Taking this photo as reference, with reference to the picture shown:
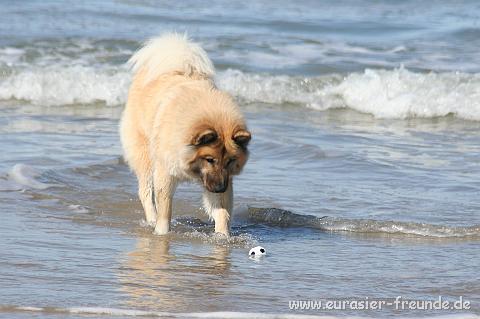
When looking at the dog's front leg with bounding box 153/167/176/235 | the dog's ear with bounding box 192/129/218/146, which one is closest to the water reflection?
the dog's front leg with bounding box 153/167/176/235

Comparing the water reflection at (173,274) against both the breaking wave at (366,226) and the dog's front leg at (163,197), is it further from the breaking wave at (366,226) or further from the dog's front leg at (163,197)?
the breaking wave at (366,226)

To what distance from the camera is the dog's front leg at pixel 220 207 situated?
741cm

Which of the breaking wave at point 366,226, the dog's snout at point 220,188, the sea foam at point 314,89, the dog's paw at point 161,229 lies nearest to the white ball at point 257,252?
the dog's snout at point 220,188

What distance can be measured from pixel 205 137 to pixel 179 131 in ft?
1.10

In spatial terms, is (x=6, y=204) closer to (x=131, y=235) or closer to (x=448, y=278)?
(x=131, y=235)

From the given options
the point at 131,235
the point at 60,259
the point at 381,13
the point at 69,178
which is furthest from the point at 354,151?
the point at 381,13

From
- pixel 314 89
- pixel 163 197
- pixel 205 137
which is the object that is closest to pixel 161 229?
pixel 163 197

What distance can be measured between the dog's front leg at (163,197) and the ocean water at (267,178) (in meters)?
0.10

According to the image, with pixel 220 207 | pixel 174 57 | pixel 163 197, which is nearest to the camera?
pixel 220 207

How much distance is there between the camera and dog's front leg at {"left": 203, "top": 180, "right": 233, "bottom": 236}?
24.3 ft

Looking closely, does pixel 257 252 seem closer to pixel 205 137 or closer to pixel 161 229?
pixel 205 137

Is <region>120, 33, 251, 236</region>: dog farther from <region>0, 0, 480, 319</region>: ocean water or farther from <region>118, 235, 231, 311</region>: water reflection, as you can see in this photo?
<region>118, 235, 231, 311</region>: water reflection

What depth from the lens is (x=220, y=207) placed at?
7434 millimetres

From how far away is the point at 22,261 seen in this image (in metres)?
6.42
